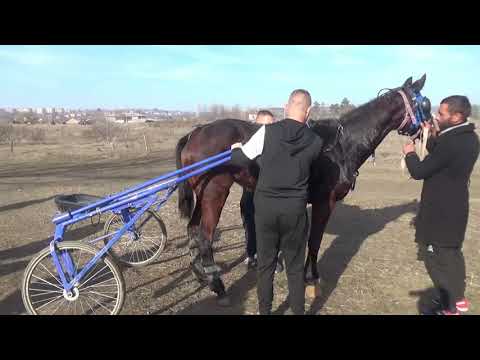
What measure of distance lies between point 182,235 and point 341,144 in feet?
11.0

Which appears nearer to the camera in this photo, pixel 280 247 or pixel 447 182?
pixel 280 247

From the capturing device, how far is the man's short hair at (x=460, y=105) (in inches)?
131

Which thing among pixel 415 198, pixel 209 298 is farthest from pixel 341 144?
pixel 415 198

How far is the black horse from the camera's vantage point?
4270mm

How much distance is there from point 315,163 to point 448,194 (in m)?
1.38

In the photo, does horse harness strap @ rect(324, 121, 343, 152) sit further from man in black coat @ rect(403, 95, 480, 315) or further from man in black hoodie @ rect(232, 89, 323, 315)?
man in black hoodie @ rect(232, 89, 323, 315)

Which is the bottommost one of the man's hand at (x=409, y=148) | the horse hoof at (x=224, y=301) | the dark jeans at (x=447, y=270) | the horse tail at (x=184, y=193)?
the horse hoof at (x=224, y=301)

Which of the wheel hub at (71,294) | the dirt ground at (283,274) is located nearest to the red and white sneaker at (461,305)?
the dirt ground at (283,274)

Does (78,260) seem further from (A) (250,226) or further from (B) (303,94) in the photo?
(B) (303,94)

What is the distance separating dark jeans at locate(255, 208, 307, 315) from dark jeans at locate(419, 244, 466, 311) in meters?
1.46

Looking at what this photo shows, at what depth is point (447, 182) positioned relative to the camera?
11.1 feet

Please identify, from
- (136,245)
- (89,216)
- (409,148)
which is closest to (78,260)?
(89,216)

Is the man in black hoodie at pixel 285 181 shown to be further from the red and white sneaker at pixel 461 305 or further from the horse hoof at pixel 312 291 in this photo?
the red and white sneaker at pixel 461 305

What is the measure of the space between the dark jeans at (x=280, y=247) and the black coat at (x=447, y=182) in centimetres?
137
